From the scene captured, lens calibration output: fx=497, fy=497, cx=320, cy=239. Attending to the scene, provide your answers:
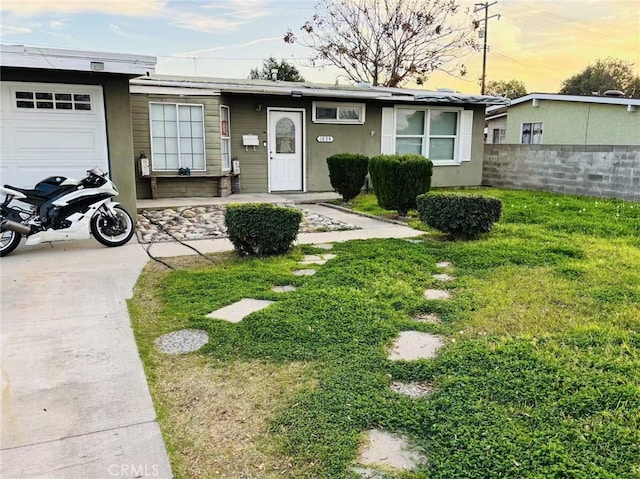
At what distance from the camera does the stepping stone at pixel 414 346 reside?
3213 mm

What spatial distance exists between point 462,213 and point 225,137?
23.0ft

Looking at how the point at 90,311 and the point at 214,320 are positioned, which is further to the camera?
the point at 90,311

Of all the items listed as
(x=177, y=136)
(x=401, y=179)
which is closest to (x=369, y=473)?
(x=401, y=179)

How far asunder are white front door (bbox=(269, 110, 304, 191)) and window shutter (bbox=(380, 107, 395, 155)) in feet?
7.67

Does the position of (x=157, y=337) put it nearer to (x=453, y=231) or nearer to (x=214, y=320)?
(x=214, y=320)

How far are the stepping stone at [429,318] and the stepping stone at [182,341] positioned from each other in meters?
1.64

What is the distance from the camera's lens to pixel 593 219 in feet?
27.1

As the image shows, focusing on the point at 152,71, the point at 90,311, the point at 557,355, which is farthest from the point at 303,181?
the point at 557,355

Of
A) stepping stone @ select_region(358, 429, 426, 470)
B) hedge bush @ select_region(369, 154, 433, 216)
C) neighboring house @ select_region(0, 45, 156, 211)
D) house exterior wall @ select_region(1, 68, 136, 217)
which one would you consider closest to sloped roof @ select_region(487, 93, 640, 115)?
hedge bush @ select_region(369, 154, 433, 216)

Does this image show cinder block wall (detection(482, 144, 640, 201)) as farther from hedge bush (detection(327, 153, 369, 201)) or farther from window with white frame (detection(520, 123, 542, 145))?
hedge bush (detection(327, 153, 369, 201))

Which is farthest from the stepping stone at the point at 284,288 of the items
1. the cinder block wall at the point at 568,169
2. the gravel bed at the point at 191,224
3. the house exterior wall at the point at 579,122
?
the house exterior wall at the point at 579,122

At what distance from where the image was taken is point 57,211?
241 inches

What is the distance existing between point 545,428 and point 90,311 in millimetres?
3492

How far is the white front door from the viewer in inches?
490
